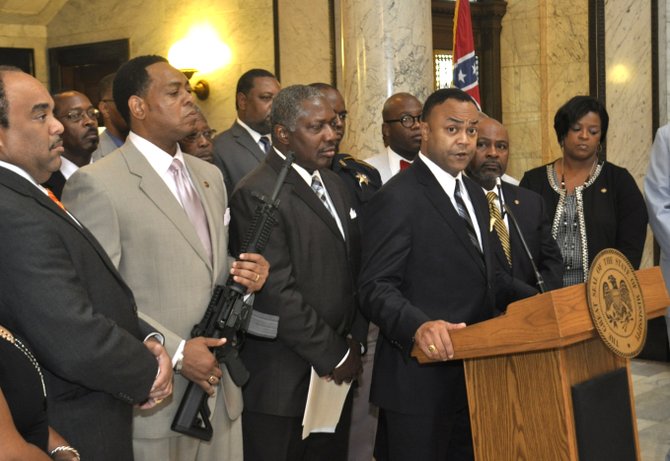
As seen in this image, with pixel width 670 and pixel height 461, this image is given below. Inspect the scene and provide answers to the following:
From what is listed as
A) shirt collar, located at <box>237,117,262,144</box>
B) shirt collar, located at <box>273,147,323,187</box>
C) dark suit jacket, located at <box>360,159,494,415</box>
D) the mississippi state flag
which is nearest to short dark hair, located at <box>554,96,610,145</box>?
the mississippi state flag

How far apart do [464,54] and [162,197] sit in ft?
14.5

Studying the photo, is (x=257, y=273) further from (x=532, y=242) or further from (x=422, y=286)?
(x=532, y=242)

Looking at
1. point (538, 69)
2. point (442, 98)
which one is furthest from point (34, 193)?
point (538, 69)

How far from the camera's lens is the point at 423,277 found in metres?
3.45

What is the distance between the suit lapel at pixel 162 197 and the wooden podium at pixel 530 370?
0.82 meters

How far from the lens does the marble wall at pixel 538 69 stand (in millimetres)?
8938

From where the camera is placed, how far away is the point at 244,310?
3.19m

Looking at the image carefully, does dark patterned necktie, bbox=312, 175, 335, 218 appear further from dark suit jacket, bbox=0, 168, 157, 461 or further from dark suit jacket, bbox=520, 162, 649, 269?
dark suit jacket, bbox=520, 162, 649, 269

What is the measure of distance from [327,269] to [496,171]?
1379 millimetres

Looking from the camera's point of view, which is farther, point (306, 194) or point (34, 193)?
point (306, 194)

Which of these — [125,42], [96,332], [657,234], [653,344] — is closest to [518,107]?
[653,344]

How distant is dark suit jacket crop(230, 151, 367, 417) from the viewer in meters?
3.40

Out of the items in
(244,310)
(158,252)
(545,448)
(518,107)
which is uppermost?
(518,107)

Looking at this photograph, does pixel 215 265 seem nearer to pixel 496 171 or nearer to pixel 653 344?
pixel 496 171
